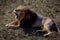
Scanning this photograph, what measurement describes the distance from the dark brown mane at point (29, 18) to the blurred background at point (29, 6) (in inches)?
8.5

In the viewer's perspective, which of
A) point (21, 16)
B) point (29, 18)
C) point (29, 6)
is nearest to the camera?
point (21, 16)

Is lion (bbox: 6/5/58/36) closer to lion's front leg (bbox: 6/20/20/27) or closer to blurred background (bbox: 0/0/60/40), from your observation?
lion's front leg (bbox: 6/20/20/27)

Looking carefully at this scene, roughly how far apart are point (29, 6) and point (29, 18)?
1.39 m

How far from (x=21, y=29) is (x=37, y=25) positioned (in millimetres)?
384

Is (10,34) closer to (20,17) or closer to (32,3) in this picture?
(20,17)

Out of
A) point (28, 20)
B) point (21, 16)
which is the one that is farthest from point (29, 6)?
point (21, 16)

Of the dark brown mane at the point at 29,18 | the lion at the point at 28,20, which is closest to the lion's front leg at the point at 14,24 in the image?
the lion at the point at 28,20

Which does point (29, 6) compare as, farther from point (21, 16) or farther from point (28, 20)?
point (21, 16)

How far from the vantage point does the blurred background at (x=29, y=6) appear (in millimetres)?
4828

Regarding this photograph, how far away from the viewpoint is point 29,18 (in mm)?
5215

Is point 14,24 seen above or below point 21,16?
below

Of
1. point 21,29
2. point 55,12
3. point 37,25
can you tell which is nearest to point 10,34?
point 21,29

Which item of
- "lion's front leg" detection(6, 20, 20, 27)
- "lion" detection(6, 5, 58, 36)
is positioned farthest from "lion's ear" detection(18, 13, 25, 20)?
"lion's front leg" detection(6, 20, 20, 27)

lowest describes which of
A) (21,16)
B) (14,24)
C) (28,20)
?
(14,24)
